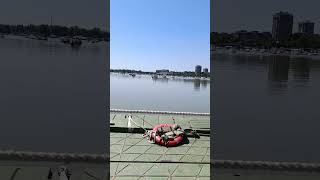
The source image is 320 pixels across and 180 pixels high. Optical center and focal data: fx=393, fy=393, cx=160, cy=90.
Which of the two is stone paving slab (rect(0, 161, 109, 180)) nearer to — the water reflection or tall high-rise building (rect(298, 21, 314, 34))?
the water reflection

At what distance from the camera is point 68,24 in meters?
4.50

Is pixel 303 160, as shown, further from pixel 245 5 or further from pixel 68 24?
pixel 68 24

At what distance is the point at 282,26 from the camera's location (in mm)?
4570

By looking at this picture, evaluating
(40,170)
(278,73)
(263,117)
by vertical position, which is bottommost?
(40,170)

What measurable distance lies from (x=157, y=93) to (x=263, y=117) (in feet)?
4.70

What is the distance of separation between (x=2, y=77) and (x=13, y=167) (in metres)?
1.13

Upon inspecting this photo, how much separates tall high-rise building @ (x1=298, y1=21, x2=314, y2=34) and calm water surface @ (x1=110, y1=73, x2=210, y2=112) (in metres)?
1.59

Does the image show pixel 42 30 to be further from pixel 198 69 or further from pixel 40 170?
pixel 198 69

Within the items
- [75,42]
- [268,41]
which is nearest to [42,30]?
[75,42]

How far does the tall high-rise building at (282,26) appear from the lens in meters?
4.46

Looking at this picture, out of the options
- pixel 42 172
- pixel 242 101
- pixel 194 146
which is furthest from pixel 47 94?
pixel 242 101

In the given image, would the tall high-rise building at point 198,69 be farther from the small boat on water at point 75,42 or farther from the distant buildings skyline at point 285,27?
the small boat on water at point 75,42

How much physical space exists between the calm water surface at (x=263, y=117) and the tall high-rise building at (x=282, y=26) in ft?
1.02

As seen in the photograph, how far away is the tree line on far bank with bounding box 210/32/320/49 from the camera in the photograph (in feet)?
14.1
